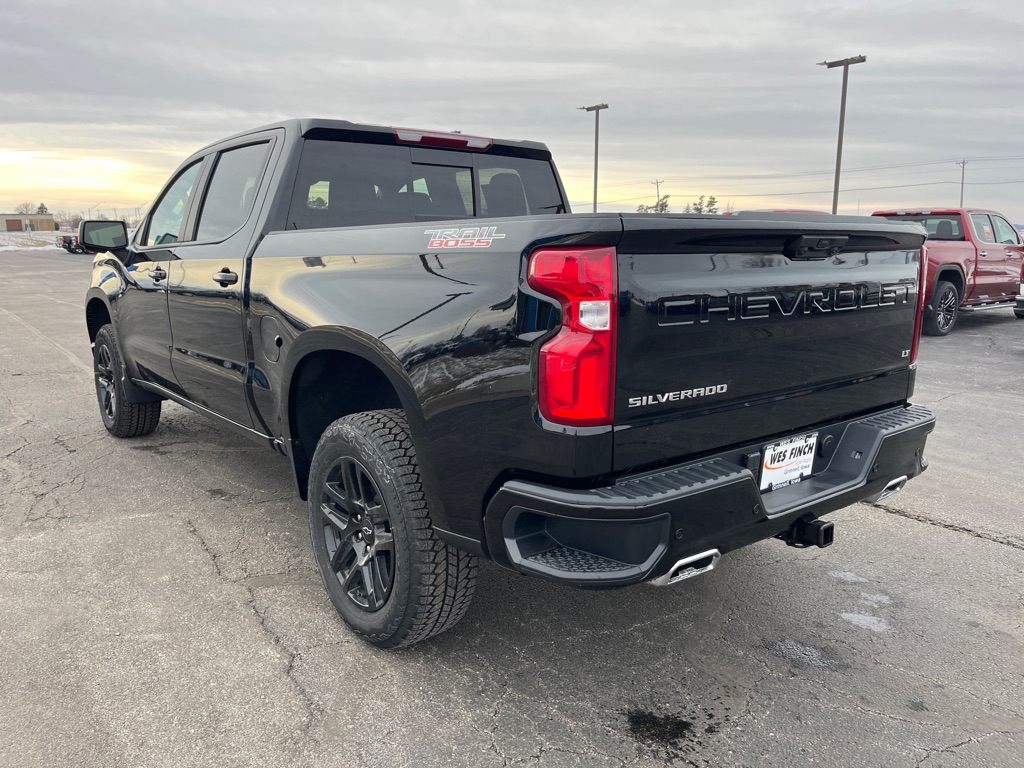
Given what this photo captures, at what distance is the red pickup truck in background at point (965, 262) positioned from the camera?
38.3ft

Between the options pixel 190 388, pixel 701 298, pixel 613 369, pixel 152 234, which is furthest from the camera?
pixel 152 234

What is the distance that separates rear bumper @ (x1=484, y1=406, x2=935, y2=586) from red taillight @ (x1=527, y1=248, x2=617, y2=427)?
8.9 inches

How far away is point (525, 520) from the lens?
2301 millimetres

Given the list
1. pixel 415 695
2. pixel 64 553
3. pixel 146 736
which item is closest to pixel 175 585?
pixel 64 553

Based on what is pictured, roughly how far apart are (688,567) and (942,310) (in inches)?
445

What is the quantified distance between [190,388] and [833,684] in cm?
340

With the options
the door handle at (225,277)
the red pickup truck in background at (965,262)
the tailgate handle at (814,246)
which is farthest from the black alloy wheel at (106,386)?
the red pickup truck in background at (965,262)

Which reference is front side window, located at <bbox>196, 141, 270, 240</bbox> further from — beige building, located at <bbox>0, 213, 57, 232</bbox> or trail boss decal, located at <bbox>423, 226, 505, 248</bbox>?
beige building, located at <bbox>0, 213, 57, 232</bbox>

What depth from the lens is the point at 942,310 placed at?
38.8ft

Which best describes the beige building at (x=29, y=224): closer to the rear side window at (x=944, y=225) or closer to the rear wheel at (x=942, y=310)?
the rear side window at (x=944, y=225)

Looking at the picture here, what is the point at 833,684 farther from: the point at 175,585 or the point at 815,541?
the point at 175,585

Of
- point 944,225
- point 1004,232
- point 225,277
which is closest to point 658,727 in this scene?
point 225,277

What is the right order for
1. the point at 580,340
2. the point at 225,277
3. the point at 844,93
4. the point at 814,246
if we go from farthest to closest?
the point at 844,93
the point at 225,277
the point at 814,246
the point at 580,340

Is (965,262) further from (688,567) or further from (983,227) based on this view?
(688,567)
